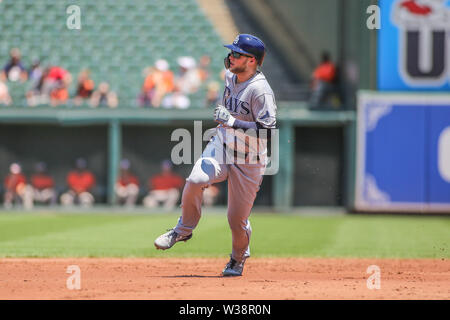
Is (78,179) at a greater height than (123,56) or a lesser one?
lesser

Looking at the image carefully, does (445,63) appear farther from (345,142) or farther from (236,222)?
(236,222)

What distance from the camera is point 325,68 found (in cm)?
1911

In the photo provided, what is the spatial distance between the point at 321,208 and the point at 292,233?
559 cm

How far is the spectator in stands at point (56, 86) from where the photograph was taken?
1888 centimetres

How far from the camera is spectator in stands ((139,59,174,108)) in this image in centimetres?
1881

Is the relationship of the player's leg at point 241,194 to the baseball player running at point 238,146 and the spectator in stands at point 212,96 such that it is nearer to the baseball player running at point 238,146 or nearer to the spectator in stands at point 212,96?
the baseball player running at point 238,146

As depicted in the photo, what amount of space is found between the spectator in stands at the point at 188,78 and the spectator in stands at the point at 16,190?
4.03m

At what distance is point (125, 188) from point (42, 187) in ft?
6.17

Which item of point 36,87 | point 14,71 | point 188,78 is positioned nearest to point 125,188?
point 188,78

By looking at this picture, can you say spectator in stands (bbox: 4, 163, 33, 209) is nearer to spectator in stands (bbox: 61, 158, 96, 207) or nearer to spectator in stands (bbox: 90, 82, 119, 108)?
spectator in stands (bbox: 61, 158, 96, 207)

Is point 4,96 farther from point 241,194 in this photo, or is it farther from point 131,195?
point 241,194

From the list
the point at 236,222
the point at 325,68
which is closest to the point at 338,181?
the point at 325,68

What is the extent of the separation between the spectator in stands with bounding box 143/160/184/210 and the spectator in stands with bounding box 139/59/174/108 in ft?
4.68

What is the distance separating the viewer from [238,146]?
7094mm
